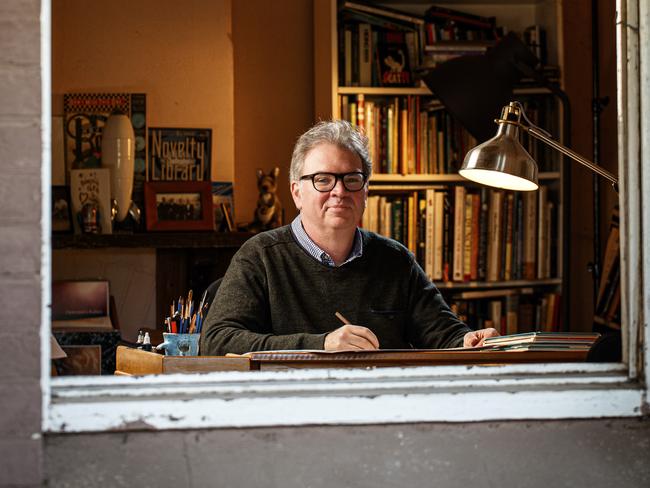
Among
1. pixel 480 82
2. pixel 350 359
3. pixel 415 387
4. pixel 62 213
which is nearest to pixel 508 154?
pixel 350 359

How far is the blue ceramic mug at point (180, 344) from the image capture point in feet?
7.62

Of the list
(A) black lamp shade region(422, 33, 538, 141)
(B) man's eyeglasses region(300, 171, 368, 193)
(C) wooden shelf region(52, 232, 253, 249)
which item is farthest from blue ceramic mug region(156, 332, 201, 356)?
(A) black lamp shade region(422, 33, 538, 141)

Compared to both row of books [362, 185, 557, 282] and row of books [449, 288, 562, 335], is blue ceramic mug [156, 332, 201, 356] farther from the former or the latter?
row of books [449, 288, 562, 335]

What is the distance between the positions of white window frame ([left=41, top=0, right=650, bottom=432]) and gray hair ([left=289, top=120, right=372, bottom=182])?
109 cm

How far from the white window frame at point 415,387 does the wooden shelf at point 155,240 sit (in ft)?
8.54

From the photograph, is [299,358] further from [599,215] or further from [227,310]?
[599,215]

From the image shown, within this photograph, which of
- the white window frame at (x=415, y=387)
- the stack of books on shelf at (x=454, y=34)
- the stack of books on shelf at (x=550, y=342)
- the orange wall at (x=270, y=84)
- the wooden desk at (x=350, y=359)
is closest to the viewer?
the white window frame at (x=415, y=387)

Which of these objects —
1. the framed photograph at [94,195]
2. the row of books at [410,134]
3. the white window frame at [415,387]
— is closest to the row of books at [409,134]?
the row of books at [410,134]

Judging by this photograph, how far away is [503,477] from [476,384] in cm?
15

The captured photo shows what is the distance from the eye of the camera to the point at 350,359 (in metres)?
1.69

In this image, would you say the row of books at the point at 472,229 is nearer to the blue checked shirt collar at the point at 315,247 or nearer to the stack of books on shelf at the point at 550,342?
the blue checked shirt collar at the point at 315,247

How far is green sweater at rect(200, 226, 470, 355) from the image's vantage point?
240 cm

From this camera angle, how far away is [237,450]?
56.2 inches

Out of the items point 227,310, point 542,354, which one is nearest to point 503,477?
point 542,354
